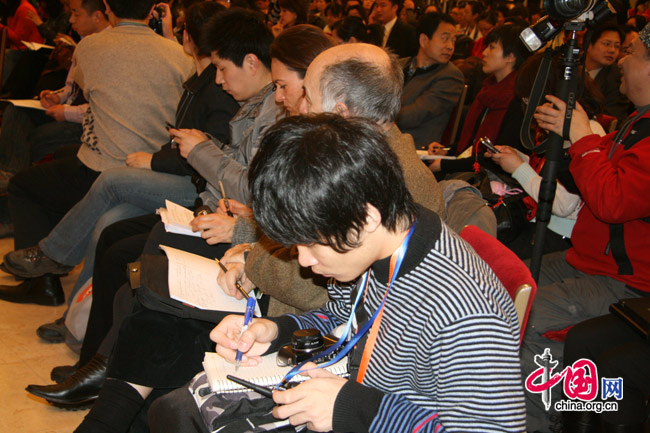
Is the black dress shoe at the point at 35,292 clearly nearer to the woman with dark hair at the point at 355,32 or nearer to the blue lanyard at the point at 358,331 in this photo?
the blue lanyard at the point at 358,331

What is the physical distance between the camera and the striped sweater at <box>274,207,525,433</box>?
983mm

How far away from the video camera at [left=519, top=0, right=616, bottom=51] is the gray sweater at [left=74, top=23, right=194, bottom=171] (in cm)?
180

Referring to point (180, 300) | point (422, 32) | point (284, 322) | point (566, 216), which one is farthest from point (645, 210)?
point (422, 32)

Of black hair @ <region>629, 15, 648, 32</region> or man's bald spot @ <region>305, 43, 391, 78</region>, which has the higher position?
man's bald spot @ <region>305, 43, 391, 78</region>

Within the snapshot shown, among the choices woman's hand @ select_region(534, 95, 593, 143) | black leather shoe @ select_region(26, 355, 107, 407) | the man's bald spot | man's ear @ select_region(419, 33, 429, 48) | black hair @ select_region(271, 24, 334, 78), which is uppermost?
the man's bald spot

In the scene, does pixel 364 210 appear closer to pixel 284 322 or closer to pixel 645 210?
pixel 284 322

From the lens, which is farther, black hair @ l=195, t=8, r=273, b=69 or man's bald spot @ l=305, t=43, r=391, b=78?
black hair @ l=195, t=8, r=273, b=69

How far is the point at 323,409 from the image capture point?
3.58 feet

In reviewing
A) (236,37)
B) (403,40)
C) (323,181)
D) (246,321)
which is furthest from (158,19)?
(403,40)

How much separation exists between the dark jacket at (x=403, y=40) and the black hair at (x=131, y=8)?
3604 mm

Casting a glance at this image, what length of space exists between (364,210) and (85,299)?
76.1 inches

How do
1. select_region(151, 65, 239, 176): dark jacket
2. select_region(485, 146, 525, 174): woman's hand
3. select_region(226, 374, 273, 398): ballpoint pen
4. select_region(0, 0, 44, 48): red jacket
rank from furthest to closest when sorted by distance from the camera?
select_region(0, 0, 44, 48): red jacket < select_region(151, 65, 239, 176): dark jacket < select_region(485, 146, 525, 174): woman's hand < select_region(226, 374, 273, 398): ballpoint pen

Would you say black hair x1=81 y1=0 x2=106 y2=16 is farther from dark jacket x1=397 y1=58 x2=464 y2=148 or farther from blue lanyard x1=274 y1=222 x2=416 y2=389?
blue lanyard x1=274 y1=222 x2=416 y2=389

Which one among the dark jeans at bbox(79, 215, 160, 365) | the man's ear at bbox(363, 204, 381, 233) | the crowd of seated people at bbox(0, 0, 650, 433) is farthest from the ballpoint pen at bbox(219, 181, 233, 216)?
the man's ear at bbox(363, 204, 381, 233)
